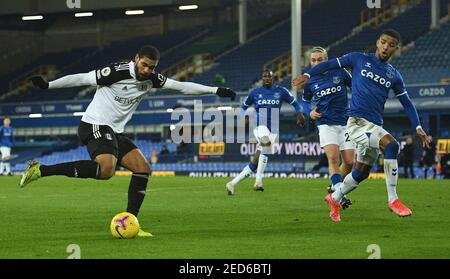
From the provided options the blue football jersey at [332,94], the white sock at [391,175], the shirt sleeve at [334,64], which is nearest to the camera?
the shirt sleeve at [334,64]

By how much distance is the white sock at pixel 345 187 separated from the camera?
13.0m

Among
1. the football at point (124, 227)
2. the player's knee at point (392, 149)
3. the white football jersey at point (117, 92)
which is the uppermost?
the white football jersey at point (117, 92)

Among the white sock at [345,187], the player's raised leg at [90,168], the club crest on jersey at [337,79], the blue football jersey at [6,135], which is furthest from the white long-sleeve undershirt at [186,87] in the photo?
the blue football jersey at [6,135]

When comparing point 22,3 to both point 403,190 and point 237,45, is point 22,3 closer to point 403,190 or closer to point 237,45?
point 237,45

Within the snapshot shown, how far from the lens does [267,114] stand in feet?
69.6

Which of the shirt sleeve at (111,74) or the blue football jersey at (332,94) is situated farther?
the blue football jersey at (332,94)

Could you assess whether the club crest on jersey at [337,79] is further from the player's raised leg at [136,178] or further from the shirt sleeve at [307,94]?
the player's raised leg at [136,178]

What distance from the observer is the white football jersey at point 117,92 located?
11.4 m

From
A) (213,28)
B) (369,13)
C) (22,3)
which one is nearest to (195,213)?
(369,13)

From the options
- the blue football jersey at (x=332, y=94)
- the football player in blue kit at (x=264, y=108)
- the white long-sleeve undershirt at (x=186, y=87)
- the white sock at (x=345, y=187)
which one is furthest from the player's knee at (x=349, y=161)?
the football player in blue kit at (x=264, y=108)

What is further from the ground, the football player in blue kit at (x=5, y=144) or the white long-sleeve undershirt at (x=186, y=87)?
the white long-sleeve undershirt at (x=186, y=87)

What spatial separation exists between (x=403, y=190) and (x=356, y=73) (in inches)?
360

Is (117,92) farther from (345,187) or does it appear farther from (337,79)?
(337,79)

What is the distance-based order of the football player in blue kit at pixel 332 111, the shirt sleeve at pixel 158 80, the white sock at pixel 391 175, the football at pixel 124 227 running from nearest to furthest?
1. the football at pixel 124 227
2. the shirt sleeve at pixel 158 80
3. the white sock at pixel 391 175
4. the football player in blue kit at pixel 332 111
